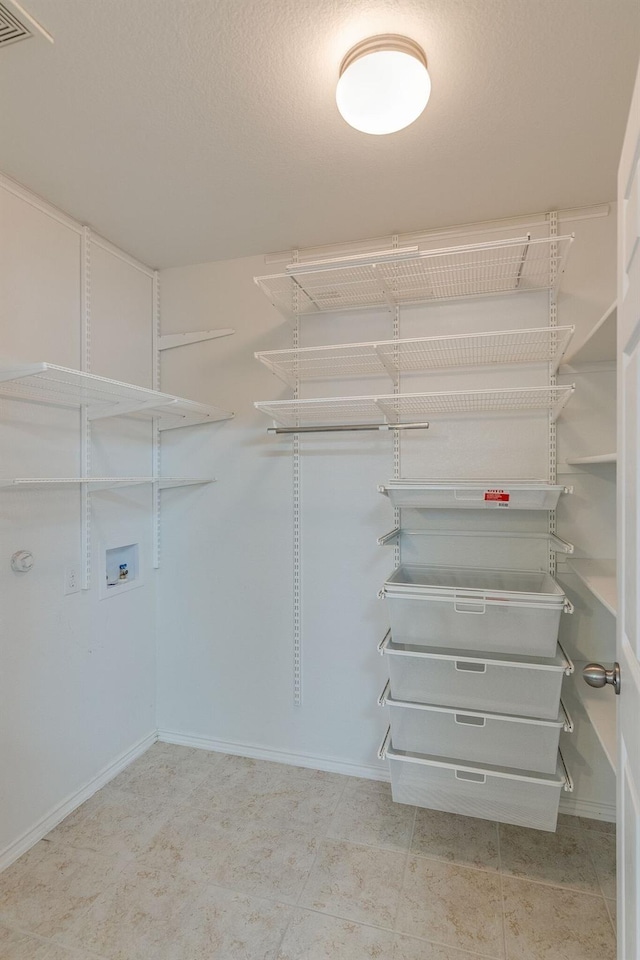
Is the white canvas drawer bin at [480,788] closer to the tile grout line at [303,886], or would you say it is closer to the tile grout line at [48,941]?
the tile grout line at [303,886]

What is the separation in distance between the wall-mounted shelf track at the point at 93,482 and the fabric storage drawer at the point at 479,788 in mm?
1456

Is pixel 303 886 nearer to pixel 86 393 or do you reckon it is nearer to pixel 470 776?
pixel 470 776

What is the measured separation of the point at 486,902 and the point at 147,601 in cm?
188

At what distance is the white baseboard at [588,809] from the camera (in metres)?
1.99

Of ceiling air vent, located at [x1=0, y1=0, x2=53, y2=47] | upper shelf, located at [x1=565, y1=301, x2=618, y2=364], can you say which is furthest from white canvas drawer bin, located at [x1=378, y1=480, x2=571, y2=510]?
ceiling air vent, located at [x1=0, y1=0, x2=53, y2=47]

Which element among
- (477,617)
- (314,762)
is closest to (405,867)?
(314,762)

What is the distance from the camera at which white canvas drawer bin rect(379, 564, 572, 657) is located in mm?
1626

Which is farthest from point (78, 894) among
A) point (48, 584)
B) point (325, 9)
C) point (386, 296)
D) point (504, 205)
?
point (504, 205)

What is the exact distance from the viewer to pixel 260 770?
91.8 inches

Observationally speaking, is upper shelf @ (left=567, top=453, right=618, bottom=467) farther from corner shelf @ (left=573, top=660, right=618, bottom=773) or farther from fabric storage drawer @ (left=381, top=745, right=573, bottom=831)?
fabric storage drawer @ (left=381, top=745, right=573, bottom=831)

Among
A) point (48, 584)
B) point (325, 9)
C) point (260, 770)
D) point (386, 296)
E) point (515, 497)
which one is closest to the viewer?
point (325, 9)

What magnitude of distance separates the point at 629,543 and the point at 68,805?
90.8 inches

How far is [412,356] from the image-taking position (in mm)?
2100

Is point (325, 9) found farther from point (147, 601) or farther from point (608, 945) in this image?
point (608, 945)
